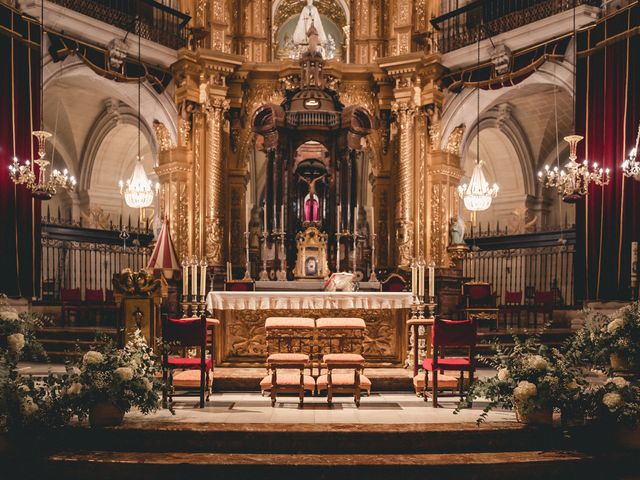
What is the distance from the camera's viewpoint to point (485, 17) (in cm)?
1267

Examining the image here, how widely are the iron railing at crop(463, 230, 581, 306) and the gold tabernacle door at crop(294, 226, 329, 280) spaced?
14.2 feet

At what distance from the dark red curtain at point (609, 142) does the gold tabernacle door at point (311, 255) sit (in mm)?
4099

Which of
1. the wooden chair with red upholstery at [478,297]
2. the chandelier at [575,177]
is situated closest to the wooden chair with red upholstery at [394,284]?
the wooden chair with red upholstery at [478,297]

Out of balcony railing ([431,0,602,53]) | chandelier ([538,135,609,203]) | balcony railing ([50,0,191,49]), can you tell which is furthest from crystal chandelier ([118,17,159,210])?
chandelier ([538,135,609,203])

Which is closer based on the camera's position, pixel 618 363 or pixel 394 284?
pixel 618 363

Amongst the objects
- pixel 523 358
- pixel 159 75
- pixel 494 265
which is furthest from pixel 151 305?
pixel 494 265

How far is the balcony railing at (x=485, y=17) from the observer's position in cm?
1130

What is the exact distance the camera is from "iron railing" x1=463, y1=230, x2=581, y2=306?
46.1ft

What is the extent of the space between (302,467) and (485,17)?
10504 millimetres

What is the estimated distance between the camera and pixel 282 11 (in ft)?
44.4

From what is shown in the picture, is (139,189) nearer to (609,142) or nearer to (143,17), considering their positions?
(143,17)

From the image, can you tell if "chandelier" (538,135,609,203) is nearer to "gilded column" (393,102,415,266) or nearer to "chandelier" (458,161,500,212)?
"chandelier" (458,161,500,212)

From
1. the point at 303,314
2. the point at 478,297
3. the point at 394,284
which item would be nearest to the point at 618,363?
the point at 303,314

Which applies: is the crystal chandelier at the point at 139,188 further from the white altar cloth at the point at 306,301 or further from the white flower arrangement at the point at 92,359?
the white flower arrangement at the point at 92,359
